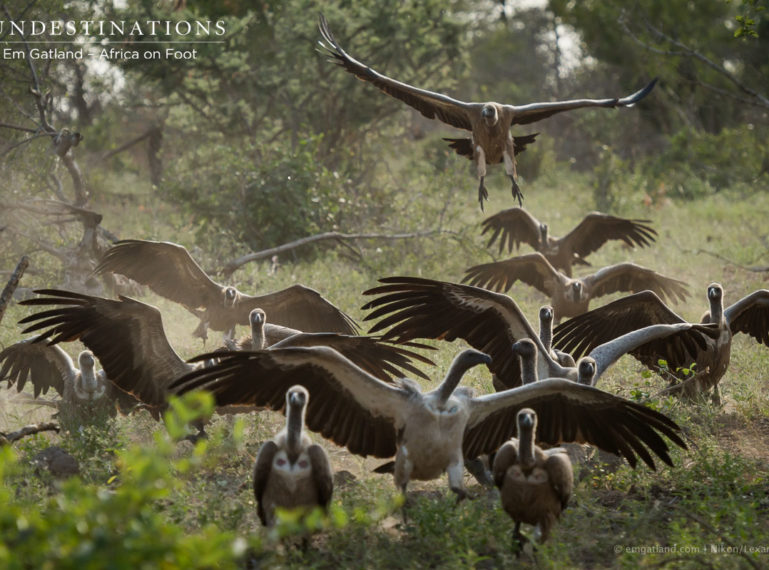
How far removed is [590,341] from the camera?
7648 mm

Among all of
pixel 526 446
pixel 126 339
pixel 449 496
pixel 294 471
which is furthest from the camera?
pixel 126 339

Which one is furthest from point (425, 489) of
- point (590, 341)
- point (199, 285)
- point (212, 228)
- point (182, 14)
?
point (182, 14)

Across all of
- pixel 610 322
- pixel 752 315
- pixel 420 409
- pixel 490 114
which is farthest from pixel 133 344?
pixel 752 315

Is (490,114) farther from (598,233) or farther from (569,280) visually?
(598,233)

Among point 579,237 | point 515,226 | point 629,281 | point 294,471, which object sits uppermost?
point 515,226

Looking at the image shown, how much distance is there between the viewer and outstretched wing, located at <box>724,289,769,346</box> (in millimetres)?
7543

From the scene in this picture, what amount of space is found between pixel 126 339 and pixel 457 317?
2.25 m

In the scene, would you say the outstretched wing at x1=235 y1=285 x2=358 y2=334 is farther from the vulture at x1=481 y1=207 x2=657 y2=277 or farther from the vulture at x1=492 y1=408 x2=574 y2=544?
the vulture at x1=481 y1=207 x2=657 y2=277

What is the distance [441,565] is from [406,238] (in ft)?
25.8

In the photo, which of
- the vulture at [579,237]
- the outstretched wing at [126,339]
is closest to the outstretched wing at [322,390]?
the outstretched wing at [126,339]

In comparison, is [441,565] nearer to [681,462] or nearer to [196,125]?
[681,462]

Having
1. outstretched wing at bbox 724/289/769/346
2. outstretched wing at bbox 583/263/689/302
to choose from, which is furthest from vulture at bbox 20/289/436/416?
outstretched wing at bbox 583/263/689/302

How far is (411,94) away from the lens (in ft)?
25.7

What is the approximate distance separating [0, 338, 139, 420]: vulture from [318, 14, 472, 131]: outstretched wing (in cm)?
298
